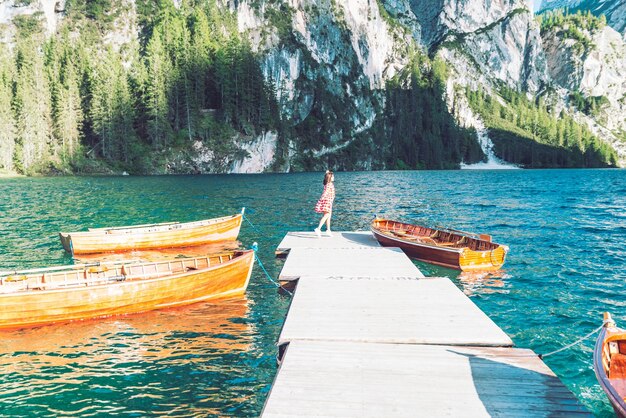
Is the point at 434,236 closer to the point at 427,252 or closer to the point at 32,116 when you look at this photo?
the point at 427,252

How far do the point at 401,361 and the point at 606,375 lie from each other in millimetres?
3373

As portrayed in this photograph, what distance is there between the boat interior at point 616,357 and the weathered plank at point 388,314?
6.71ft

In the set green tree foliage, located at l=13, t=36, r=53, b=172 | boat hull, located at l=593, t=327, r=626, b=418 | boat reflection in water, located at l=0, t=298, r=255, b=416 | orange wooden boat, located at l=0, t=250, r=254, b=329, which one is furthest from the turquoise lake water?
green tree foliage, located at l=13, t=36, r=53, b=172

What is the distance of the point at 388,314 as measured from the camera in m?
11.4

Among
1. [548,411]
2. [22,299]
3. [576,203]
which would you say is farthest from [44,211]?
[576,203]

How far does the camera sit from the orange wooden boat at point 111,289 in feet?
43.6

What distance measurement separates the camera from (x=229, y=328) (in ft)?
43.4

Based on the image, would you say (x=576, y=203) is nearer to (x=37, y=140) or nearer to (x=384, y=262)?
(x=384, y=262)

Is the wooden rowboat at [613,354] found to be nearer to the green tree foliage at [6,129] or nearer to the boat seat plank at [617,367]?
the boat seat plank at [617,367]

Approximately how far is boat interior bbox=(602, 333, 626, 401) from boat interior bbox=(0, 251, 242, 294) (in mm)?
12066

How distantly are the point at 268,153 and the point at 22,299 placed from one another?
335 ft

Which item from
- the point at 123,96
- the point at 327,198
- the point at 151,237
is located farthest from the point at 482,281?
the point at 123,96

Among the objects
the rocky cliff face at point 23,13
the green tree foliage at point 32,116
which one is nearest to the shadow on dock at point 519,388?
the green tree foliage at point 32,116

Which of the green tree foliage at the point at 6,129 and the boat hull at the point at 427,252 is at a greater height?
the green tree foliage at the point at 6,129
